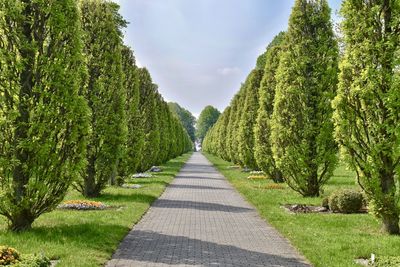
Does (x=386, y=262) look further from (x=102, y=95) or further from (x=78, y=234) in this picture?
(x=102, y=95)

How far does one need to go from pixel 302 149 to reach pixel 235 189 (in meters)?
6.89

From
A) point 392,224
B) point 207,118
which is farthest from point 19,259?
point 207,118

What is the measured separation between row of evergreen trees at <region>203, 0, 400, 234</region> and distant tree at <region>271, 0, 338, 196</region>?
0.04 m

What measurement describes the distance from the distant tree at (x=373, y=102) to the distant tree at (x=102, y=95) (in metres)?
10.3

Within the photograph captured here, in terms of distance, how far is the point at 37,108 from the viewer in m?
11.2

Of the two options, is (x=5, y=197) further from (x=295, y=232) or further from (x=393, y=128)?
(x=393, y=128)

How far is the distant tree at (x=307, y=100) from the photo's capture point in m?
19.0

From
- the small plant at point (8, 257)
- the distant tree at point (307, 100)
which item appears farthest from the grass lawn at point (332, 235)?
the small plant at point (8, 257)

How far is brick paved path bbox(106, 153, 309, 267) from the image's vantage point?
929 cm

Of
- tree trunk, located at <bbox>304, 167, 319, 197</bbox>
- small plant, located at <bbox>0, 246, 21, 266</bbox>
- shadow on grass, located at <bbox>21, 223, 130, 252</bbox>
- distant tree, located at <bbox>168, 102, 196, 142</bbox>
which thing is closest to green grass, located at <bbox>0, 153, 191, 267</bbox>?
shadow on grass, located at <bbox>21, 223, 130, 252</bbox>

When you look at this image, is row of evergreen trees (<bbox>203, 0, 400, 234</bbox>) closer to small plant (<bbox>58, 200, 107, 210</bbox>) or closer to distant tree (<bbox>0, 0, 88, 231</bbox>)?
distant tree (<bbox>0, 0, 88, 231</bbox>)

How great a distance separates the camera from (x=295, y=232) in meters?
12.0

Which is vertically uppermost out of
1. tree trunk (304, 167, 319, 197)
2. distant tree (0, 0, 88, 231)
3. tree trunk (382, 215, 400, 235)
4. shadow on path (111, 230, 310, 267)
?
distant tree (0, 0, 88, 231)

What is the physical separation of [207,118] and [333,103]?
507 ft
